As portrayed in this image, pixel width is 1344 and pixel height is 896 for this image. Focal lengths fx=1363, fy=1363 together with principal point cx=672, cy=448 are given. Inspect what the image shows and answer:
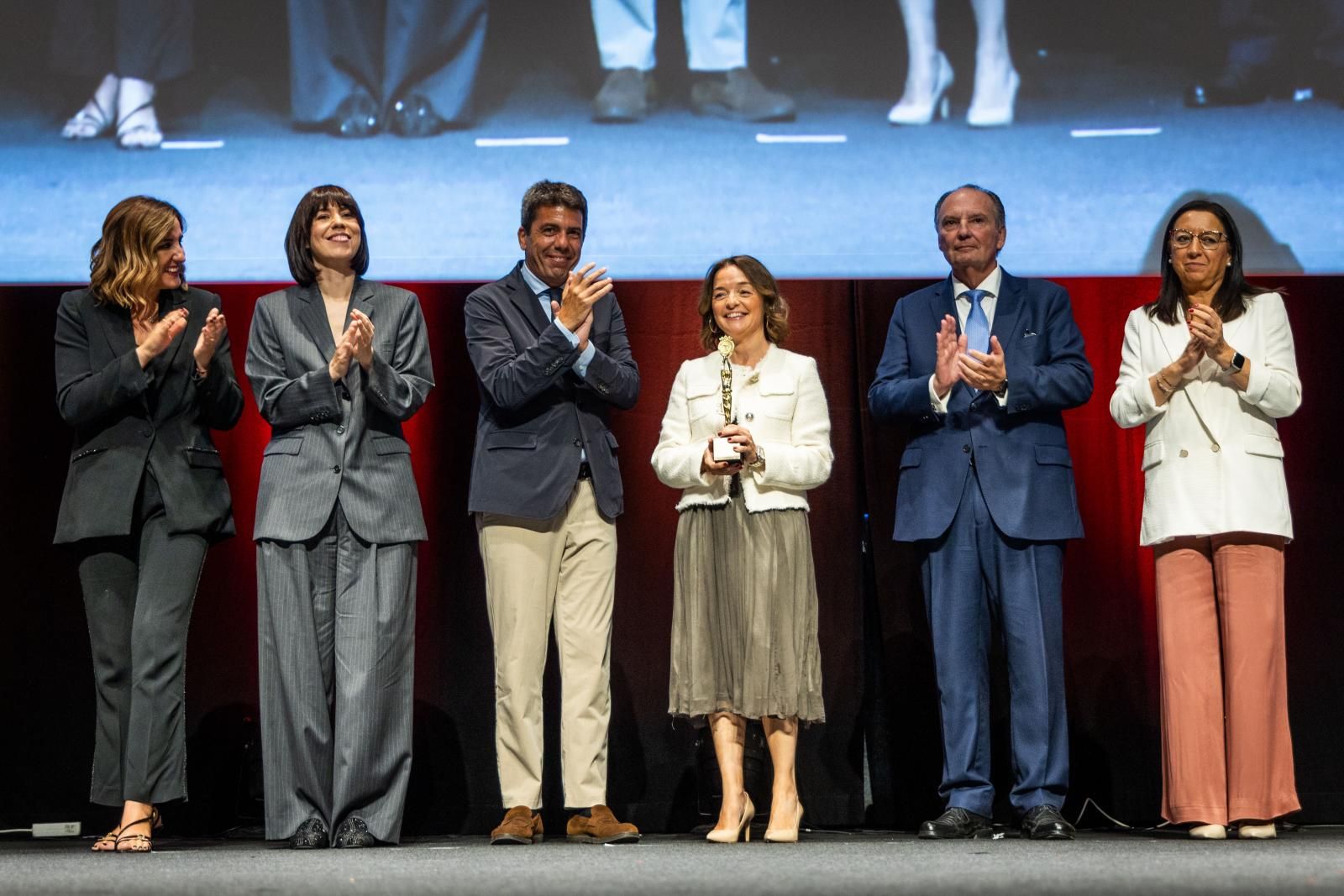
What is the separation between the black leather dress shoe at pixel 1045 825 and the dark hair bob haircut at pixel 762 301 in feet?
4.81

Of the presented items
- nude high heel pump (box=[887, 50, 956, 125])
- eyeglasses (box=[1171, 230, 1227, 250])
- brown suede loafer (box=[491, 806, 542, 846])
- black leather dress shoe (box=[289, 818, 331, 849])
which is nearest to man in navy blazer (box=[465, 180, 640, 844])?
→ brown suede loafer (box=[491, 806, 542, 846])

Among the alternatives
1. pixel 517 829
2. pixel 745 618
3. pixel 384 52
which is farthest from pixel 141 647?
pixel 384 52

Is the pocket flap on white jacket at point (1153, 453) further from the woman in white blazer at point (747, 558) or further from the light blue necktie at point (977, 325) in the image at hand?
the woman in white blazer at point (747, 558)

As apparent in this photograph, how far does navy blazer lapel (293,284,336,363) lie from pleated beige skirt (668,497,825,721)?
1.10 meters

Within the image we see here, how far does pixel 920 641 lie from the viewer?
4.51m

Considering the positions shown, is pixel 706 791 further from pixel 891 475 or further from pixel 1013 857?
pixel 1013 857

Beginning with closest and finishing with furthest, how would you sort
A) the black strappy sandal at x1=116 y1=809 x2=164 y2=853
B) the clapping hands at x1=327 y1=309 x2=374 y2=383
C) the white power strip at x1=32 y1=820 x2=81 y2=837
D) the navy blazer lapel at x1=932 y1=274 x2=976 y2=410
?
the black strappy sandal at x1=116 y1=809 x2=164 y2=853
the clapping hands at x1=327 y1=309 x2=374 y2=383
the navy blazer lapel at x1=932 y1=274 x2=976 y2=410
the white power strip at x1=32 y1=820 x2=81 y2=837

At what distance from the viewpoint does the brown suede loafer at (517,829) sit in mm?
3592

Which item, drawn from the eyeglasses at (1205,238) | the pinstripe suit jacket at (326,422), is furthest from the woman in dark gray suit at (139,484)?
the eyeglasses at (1205,238)

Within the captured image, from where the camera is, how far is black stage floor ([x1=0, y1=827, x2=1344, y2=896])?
2.45 m

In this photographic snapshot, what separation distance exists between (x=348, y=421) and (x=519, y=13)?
171 cm

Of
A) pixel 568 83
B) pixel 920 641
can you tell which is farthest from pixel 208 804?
pixel 568 83

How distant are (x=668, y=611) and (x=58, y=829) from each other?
2047 millimetres

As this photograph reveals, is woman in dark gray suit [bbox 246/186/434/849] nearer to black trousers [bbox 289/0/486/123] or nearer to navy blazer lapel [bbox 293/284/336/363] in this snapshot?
navy blazer lapel [bbox 293/284/336/363]
